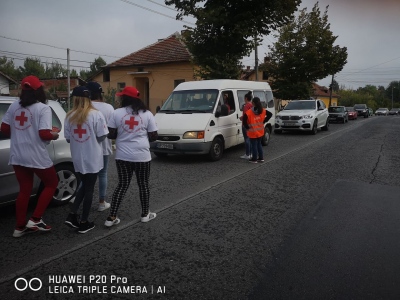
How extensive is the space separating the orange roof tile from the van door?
54.8 ft

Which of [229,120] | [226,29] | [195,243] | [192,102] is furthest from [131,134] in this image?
[226,29]

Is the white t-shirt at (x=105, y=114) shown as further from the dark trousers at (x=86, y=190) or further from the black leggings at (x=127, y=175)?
the dark trousers at (x=86, y=190)

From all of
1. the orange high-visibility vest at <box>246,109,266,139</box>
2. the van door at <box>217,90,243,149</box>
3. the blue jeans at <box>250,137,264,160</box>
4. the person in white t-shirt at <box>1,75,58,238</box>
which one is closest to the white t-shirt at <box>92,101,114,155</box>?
the person in white t-shirt at <box>1,75,58,238</box>

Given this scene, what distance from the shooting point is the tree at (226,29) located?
1700 cm

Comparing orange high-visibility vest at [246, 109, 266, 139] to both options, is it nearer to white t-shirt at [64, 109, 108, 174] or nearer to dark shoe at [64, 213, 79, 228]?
white t-shirt at [64, 109, 108, 174]

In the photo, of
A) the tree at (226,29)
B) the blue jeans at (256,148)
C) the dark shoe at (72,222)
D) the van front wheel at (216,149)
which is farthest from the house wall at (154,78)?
the dark shoe at (72,222)

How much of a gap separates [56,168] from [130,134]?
156 cm

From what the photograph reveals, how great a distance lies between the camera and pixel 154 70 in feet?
91.5

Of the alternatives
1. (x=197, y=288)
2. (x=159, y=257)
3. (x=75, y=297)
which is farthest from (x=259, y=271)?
(x=75, y=297)

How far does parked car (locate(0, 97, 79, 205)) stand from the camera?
4117 mm

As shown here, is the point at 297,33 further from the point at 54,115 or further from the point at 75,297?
the point at 75,297

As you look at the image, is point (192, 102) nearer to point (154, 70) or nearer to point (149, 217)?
point (149, 217)

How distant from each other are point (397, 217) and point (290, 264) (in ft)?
7.81

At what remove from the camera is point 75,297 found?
2.70 meters
